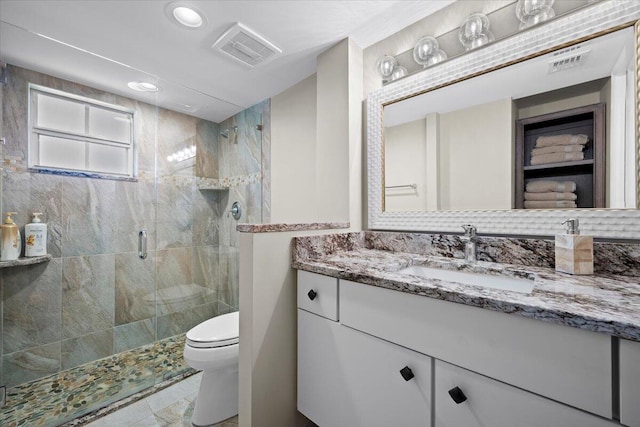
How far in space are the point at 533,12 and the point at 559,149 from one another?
2.02 ft

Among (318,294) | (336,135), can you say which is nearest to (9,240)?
(318,294)

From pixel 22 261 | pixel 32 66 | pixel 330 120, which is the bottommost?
pixel 22 261

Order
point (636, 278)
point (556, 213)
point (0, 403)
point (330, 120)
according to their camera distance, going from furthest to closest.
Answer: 1. point (330, 120)
2. point (0, 403)
3. point (556, 213)
4. point (636, 278)

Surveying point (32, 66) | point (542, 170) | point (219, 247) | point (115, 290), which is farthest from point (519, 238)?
point (32, 66)

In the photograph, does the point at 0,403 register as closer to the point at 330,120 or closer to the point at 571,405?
the point at 330,120

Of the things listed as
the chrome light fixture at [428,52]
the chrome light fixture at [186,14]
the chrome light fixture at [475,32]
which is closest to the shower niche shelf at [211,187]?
the chrome light fixture at [186,14]

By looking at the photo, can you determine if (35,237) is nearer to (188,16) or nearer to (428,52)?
(188,16)

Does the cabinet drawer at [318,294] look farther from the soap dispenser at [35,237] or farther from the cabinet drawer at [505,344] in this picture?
the soap dispenser at [35,237]

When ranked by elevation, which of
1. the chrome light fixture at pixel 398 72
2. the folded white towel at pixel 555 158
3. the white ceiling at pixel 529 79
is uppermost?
the chrome light fixture at pixel 398 72

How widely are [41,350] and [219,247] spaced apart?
53.7 inches

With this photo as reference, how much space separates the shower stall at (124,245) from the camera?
177 centimetres

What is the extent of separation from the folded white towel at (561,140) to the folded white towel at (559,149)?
0.04 feet

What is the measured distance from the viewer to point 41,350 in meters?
1.85

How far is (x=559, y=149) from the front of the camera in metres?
1.04
